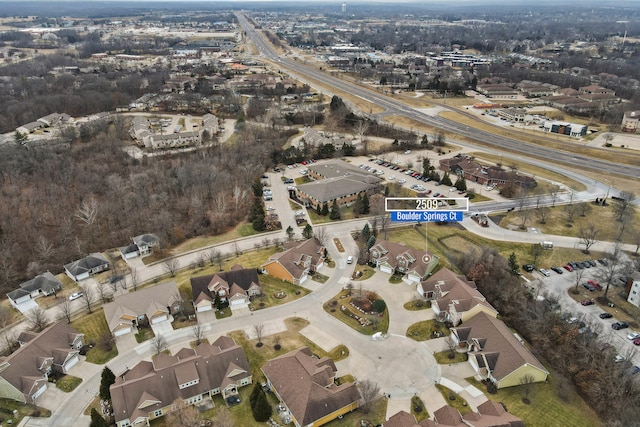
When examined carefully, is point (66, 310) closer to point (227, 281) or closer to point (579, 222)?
point (227, 281)

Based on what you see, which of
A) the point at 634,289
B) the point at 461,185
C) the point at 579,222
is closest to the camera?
the point at 634,289

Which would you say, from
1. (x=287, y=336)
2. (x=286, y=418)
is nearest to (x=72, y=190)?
(x=287, y=336)

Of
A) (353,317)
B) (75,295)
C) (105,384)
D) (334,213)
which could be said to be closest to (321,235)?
(334,213)

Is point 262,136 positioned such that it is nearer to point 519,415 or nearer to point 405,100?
point 405,100

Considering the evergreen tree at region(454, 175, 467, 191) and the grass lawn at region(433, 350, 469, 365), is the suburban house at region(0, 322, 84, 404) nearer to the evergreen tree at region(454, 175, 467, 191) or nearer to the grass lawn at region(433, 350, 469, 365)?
the grass lawn at region(433, 350, 469, 365)

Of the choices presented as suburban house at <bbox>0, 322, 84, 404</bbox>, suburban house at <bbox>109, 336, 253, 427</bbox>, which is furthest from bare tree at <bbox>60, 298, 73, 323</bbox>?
suburban house at <bbox>109, 336, 253, 427</bbox>

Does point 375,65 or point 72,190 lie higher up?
point 375,65

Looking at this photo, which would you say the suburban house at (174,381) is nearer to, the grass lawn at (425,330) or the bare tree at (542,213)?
the grass lawn at (425,330)

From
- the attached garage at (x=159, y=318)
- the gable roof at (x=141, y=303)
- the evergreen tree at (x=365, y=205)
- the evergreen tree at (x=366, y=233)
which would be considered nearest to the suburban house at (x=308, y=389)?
the attached garage at (x=159, y=318)
